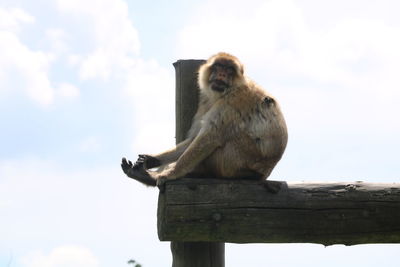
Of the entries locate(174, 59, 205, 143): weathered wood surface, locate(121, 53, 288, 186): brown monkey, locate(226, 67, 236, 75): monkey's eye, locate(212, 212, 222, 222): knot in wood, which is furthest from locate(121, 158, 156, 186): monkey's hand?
locate(226, 67, 236, 75): monkey's eye

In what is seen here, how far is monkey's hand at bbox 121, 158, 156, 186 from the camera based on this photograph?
205 inches

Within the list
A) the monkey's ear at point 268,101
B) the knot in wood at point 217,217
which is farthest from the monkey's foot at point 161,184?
the monkey's ear at point 268,101

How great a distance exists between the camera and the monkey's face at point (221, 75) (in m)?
5.72

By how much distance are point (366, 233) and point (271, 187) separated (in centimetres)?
95

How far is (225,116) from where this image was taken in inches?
215

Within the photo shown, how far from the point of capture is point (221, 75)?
19.0ft

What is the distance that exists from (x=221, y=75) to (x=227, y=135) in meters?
0.77

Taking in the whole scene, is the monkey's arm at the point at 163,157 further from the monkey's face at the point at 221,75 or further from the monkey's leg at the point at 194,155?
the monkey's face at the point at 221,75

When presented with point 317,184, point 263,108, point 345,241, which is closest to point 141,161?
point 263,108

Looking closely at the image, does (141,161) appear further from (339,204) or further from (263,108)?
(339,204)

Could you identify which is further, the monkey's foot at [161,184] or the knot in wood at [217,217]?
the monkey's foot at [161,184]

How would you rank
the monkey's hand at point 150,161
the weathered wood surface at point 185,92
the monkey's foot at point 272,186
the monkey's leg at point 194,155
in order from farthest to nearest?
the monkey's hand at point 150,161 → the weathered wood surface at point 185,92 → the monkey's leg at point 194,155 → the monkey's foot at point 272,186

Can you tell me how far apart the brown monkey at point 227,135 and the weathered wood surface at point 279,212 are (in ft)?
1.88

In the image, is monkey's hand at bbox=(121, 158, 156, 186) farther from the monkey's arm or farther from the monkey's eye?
the monkey's eye
